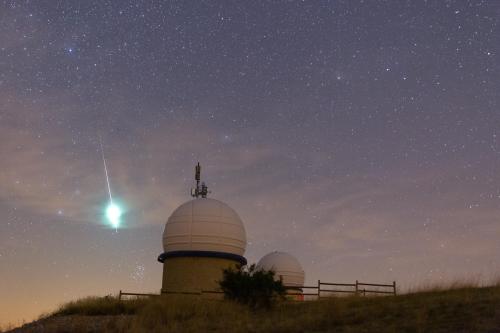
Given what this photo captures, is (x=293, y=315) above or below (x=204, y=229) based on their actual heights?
below

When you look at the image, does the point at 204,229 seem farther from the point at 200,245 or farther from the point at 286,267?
the point at 286,267

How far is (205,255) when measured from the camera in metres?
31.0

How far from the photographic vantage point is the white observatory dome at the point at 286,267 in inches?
1610

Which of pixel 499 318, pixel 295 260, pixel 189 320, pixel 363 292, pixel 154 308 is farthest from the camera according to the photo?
pixel 295 260

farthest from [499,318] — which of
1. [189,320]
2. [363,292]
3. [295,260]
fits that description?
[295,260]

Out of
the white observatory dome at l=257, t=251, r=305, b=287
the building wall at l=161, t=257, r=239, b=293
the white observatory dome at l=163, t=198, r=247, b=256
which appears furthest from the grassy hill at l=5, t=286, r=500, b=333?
the white observatory dome at l=257, t=251, r=305, b=287

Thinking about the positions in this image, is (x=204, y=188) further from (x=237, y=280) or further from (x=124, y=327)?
(x=124, y=327)

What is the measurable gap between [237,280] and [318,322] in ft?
26.3

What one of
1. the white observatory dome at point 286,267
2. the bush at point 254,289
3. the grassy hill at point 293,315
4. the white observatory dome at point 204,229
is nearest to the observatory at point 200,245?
the white observatory dome at point 204,229

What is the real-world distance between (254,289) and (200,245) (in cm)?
767

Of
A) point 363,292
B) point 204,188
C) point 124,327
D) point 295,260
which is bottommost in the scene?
point 124,327

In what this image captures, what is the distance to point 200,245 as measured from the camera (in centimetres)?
3166

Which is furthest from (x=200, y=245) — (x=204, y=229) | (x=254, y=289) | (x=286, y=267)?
(x=286, y=267)

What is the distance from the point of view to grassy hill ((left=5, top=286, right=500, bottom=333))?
53.5ft
